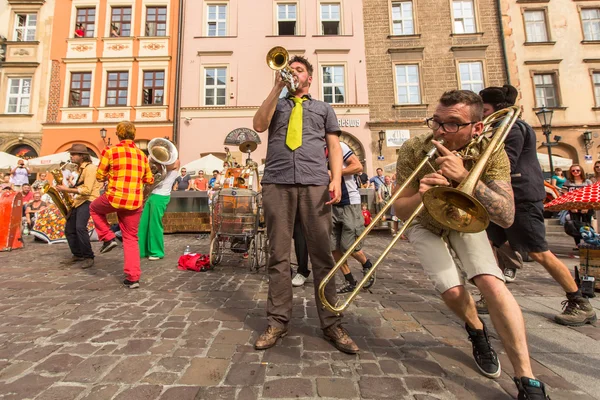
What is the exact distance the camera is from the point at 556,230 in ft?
31.4

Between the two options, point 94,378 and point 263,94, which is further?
point 263,94

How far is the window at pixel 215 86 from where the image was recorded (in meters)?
17.5

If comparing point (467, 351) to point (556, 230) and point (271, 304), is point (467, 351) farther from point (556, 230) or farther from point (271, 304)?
point (556, 230)

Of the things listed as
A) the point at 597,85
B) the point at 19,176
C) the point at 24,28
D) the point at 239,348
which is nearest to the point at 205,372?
the point at 239,348

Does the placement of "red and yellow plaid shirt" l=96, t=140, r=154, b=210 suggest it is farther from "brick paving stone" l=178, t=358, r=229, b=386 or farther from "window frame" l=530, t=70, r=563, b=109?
"window frame" l=530, t=70, r=563, b=109

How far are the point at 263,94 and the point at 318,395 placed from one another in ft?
55.6

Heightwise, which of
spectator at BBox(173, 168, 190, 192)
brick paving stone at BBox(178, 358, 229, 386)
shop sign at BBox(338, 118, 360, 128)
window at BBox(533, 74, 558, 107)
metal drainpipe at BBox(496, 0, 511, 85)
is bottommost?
brick paving stone at BBox(178, 358, 229, 386)

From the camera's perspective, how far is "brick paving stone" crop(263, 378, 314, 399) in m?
1.73

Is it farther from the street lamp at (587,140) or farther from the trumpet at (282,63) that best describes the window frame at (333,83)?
the trumpet at (282,63)

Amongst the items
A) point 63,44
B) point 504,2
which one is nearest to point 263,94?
point 63,44

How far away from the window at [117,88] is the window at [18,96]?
14.6ft

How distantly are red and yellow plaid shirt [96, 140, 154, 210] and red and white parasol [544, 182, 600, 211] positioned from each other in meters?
5.96

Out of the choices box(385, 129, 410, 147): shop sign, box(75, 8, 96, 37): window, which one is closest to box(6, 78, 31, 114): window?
box(75, 8, 96, 37): window

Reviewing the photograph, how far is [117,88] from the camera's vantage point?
17672 millimetres
